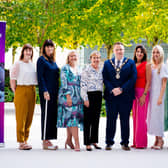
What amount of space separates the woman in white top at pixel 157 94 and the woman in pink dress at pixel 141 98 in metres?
0.17

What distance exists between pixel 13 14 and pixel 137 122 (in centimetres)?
778

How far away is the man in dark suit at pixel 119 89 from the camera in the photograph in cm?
802

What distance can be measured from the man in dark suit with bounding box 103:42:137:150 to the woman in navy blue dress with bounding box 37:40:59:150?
3.23ft

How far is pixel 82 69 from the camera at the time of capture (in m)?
8.08

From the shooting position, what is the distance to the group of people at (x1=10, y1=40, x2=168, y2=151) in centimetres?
796

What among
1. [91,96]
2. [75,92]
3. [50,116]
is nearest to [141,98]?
[91,96]

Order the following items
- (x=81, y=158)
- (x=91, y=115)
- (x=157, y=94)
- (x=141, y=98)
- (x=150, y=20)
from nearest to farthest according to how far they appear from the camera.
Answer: (x=81, y=158) → (x=91, y=115) → (x=141, y=98) → (x=157, y=94) → (x=150, y=20)

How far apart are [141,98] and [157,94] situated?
35cm

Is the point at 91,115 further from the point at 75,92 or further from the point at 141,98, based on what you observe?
the point at 141,98

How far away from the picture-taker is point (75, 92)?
26.3ft

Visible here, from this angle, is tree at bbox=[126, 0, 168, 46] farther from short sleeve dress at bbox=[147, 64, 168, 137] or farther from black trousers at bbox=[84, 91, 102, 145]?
black trousers at bbox=[84, 91, 102, 145]

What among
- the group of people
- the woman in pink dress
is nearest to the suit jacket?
the group of people

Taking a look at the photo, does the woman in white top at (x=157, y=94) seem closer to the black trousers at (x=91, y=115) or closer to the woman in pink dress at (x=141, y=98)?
the woman in pink dress at (x=141, y=98)

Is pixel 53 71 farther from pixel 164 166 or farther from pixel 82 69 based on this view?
pixel 164 166
